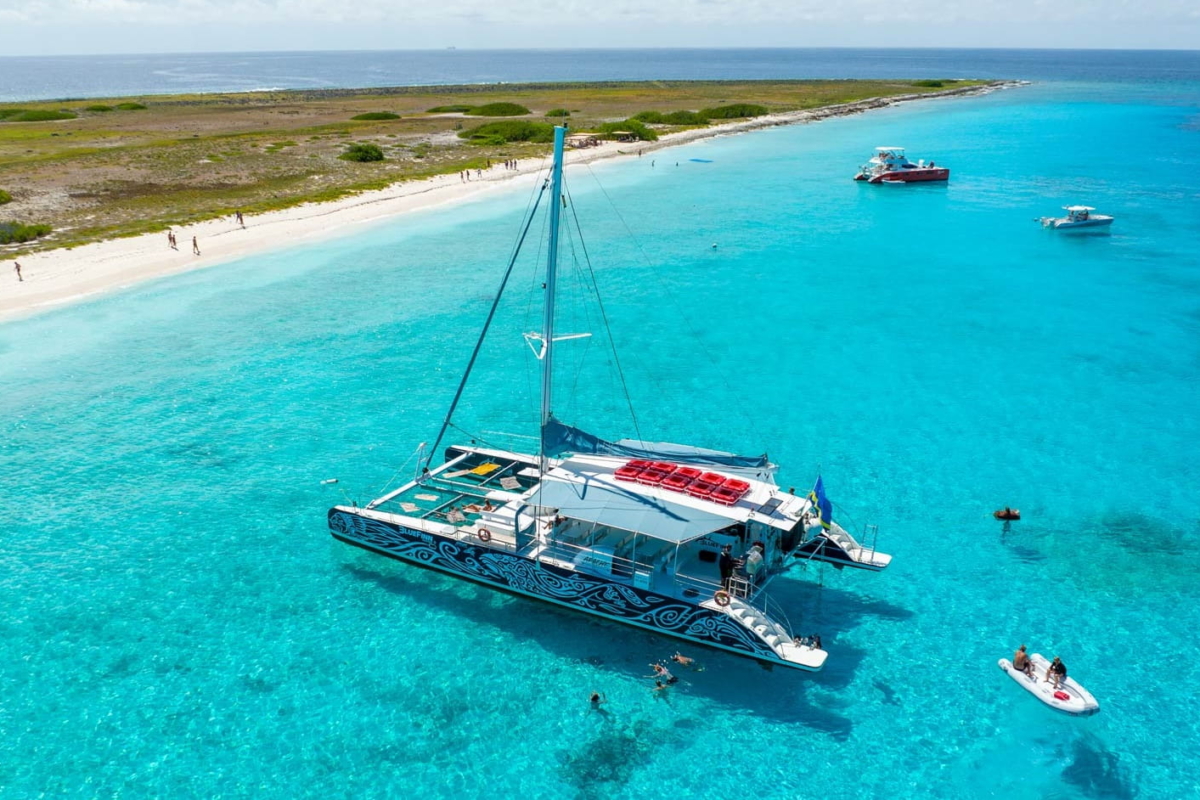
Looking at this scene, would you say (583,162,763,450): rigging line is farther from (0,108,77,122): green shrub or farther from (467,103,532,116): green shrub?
(0,108,77,122): green shrub

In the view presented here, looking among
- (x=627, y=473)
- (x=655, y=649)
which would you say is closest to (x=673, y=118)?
(x=627, y=473)

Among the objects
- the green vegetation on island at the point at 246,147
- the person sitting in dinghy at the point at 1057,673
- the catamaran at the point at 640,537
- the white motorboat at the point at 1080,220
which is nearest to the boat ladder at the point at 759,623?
the catamaran at the point at 640,537

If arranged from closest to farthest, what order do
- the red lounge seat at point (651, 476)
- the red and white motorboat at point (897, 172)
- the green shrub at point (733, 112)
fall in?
the red lounge seat at point (651, 476), the red and white motorboat at point (897, 172), the green shrub at point (733, 112)

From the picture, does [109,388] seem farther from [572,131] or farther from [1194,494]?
[572,131]

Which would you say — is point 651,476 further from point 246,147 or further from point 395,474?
point 246,147

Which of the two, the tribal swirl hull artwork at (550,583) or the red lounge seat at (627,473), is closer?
the tribal swirl hull artwork at (550,583)

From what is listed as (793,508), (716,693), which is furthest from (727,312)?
(716,693)

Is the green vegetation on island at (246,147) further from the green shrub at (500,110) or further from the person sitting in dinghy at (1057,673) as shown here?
the person sitting in dinghy at (1057,673)

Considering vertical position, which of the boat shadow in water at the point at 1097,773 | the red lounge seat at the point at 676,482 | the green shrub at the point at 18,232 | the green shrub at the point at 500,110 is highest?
the green shrub at the point at 500,110
